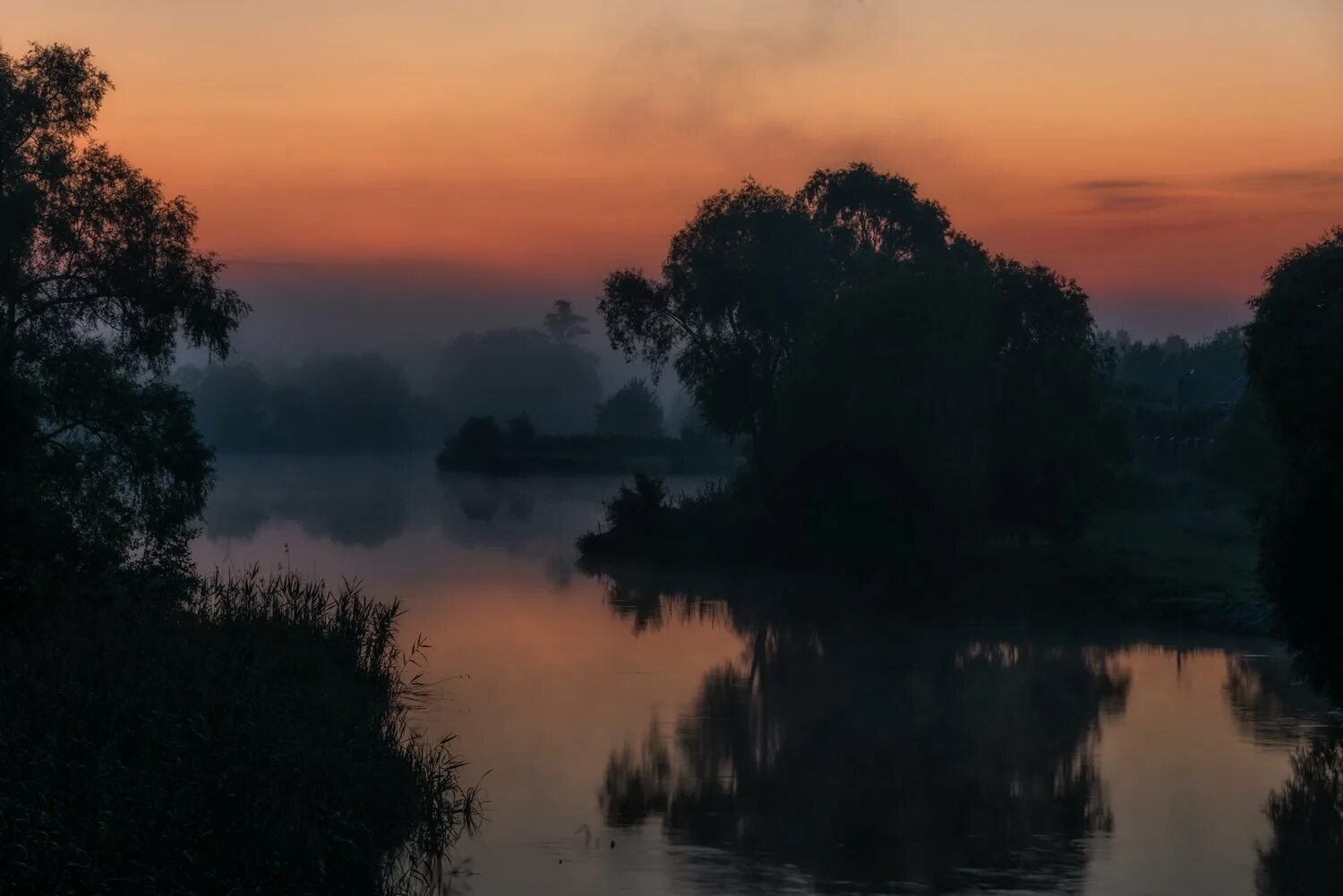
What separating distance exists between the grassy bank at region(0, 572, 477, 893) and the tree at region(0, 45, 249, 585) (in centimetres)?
759

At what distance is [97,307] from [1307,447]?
2563 cm

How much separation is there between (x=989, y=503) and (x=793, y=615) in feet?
36.4

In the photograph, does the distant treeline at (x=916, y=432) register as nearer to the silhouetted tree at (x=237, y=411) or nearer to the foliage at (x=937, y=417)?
the foliage at (x=937, y=417)

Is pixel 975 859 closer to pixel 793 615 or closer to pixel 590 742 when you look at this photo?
pixel 590 742

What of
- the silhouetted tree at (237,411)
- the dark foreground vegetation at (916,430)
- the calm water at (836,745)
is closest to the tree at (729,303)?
the dark foreground vegetation at (916,430)

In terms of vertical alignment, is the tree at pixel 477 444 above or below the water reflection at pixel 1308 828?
above

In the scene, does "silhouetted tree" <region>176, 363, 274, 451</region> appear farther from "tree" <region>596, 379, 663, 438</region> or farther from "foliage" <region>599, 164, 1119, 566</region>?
"foliage" <region>599, 164, 1119, 566</region>

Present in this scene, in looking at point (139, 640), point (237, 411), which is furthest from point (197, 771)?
point (237, 411)

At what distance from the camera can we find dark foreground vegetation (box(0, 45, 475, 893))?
48.8 feet

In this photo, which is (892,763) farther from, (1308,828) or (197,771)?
(197,771)

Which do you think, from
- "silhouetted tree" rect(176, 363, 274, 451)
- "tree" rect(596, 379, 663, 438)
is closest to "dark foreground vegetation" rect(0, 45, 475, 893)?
"tree" rect(596, 379, 663, 438)

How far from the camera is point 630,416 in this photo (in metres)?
149

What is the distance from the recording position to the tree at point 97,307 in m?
30.7

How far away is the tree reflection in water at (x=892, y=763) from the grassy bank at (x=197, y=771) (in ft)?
11.8
